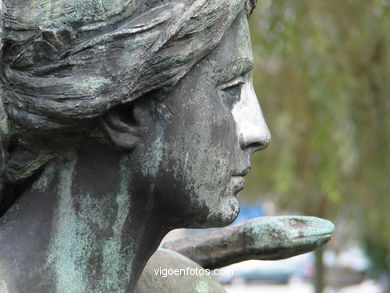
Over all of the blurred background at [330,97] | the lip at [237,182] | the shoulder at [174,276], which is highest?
the blurred background at [330,97]

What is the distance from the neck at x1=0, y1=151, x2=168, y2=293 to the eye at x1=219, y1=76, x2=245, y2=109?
0.28m

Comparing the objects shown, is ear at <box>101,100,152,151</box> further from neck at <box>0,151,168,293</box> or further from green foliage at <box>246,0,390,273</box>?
green foliage at <box>246,0,390,273</box>

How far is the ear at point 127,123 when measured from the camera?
2225mm

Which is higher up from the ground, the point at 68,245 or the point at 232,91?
the point at 232,91

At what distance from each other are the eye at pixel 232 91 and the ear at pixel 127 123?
189 mm

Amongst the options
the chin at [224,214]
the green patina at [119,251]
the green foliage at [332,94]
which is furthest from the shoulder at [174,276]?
the green foliage at [332,94]

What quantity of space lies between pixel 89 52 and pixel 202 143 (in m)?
0.33

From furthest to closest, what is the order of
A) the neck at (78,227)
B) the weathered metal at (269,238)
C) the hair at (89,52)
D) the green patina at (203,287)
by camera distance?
1. the green patina at (203,287)
2. the weathered metal at (269,238)
3. the neck at (78,227)
4. the hair at (89,52)

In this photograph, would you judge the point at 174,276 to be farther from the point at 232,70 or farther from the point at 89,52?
the point at 89,52

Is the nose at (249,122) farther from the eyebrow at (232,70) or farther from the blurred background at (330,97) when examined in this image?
the blurred background at (330,97)

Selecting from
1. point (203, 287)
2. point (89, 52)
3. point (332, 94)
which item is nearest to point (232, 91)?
point (89, 52)

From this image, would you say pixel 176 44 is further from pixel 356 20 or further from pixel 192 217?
pixel 356 20

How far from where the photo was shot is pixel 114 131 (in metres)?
2.23

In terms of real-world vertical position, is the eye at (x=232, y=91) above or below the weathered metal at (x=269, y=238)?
above
